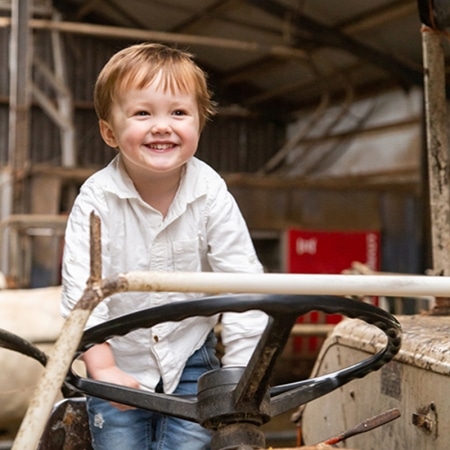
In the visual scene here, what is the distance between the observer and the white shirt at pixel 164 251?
60.8 inches

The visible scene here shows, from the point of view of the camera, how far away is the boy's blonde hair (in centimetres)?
147

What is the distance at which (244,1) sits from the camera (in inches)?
345

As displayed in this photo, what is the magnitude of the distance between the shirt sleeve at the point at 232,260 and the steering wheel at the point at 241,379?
22cm

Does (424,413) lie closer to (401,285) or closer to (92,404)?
(401,285)

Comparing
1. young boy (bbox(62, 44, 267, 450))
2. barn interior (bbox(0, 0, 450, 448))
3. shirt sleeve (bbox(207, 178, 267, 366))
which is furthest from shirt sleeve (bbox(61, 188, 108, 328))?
barn interior (bbox(0, 0, 450, 448))

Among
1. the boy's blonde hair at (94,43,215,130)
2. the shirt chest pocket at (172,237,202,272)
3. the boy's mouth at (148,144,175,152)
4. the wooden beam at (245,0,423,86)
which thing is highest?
the wooden beam at (245,0,423,86)

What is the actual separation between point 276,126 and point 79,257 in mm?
11057

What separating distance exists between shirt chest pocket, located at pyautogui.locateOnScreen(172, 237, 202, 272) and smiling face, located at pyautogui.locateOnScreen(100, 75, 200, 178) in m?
0.16

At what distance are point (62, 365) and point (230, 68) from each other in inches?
431

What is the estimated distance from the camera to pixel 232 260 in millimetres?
1588

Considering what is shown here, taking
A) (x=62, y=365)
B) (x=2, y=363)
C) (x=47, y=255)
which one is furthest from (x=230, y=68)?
(x=62, y=365)

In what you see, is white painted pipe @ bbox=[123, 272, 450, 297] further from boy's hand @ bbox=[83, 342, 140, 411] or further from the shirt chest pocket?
the shirt chest pocket

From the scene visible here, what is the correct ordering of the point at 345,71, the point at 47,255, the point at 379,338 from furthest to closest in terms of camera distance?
the point at 345,71 < the point at 47,255 < the point at 379,338

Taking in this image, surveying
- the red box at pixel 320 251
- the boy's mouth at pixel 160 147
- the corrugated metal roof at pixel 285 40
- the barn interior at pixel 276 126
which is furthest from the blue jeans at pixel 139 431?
the red box at pixel 320 251
